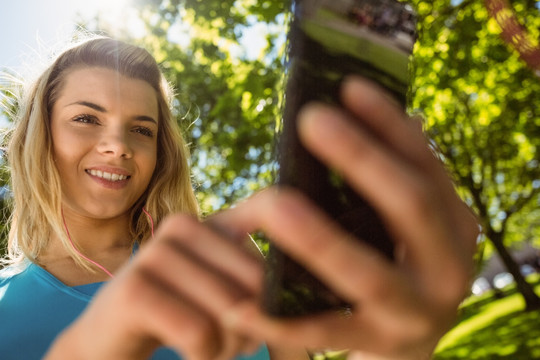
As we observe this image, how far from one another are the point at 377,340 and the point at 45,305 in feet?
6.03

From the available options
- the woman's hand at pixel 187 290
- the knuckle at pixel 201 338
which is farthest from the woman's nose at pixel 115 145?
the knuckle at pixel 201 338

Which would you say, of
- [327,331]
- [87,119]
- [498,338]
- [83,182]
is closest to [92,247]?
[83,182]

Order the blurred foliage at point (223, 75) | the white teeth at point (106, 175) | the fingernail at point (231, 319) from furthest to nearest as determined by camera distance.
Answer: the blurred foliage at point (223, 75)
the white teeth at point (106, 175)
the fingernail at point (231, 319)

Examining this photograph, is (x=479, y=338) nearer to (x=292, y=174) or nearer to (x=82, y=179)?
(x=82, y=179)

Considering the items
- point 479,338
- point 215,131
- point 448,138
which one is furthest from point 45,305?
point 479,338

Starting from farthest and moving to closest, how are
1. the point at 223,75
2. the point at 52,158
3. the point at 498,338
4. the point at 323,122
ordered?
the point at 498,338 < the point at 223,75 < the point at 52,158 < the point at 323,122

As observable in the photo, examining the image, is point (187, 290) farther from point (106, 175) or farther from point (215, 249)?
point (106, 175)

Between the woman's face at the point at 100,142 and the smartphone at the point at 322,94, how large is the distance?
193 cm

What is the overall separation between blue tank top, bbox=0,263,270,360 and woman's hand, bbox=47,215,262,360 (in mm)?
1339

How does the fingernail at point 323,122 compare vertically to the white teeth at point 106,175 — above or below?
above

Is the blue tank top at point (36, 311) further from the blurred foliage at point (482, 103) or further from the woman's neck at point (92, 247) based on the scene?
the blurred foliage at point (482, 103)

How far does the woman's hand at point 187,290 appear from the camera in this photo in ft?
2.50

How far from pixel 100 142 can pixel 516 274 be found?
1430 cm

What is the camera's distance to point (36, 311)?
6.78ft
